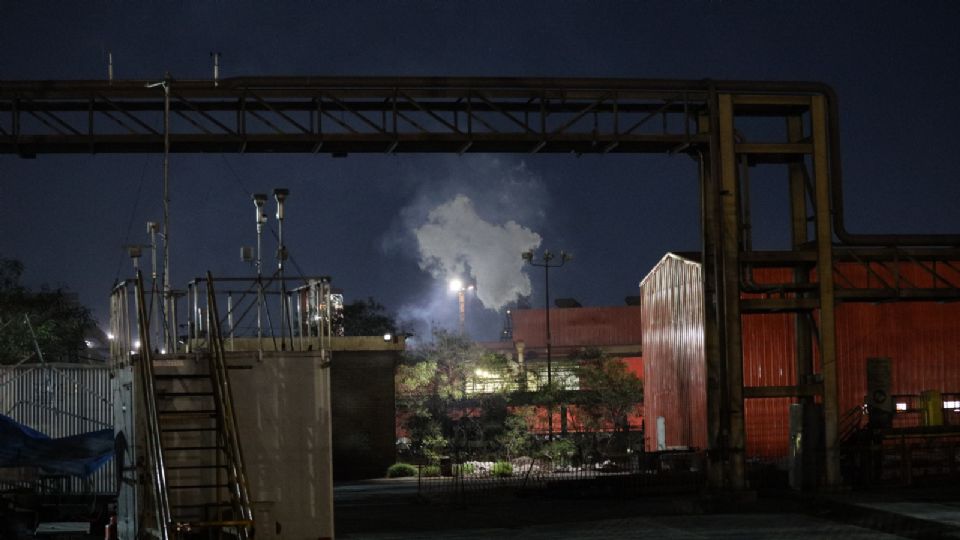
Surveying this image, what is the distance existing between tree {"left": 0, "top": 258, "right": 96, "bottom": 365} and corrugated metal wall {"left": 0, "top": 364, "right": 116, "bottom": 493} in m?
9.75

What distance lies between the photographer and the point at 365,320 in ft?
288

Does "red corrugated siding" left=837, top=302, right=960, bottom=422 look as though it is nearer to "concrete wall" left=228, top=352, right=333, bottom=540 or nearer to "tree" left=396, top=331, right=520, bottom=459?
"tree" left=396, top=331, right=520, bottom=459

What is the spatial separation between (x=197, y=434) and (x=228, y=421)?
1.08m

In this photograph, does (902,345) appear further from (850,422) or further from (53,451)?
(53,451)

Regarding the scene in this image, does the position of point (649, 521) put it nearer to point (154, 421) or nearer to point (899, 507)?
point (899, 507)

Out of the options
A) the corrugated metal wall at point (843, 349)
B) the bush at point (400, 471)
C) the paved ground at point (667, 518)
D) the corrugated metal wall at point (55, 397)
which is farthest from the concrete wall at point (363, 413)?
the corrugated metal wall at point (55, 397)

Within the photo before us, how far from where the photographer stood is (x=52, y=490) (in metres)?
27.8

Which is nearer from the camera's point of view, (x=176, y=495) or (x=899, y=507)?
(x=176, y=495)

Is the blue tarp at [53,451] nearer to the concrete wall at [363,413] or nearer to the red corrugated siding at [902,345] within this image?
the red corrugated siding at [902,345]

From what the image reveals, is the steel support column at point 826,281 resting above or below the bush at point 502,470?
above

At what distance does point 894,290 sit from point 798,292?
7.59 feet

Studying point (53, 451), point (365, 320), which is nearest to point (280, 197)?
point (53, 451)

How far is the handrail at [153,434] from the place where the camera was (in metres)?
16.3

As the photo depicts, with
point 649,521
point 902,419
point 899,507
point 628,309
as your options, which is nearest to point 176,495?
point 649,521
